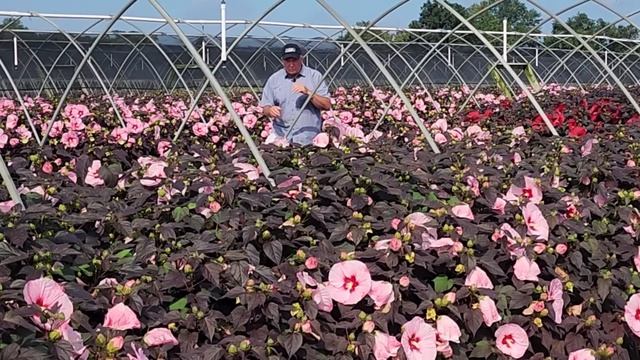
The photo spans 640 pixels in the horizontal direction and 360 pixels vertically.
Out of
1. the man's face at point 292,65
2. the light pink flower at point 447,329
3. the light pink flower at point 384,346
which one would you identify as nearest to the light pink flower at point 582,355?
the light pink flower at point 447,329

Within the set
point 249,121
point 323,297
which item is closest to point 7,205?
point 323,297

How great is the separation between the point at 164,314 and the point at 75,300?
19 centimetres

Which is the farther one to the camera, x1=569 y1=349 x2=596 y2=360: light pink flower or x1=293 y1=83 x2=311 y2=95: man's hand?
x1=293 y1=83 x2=311 y2=95: man's hand

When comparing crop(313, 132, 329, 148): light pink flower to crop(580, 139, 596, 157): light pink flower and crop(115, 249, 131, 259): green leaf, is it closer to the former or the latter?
crop(580, 139, 596, 157): light pink flower

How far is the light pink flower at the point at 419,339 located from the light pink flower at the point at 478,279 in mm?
214

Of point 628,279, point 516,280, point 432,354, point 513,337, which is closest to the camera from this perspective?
point 432,354

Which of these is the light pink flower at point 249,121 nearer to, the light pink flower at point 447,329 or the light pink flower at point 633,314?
the light pink flower at point 633,314

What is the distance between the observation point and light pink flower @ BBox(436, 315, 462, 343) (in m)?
1.91

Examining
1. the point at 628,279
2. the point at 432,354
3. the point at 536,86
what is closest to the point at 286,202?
the point at 432,354

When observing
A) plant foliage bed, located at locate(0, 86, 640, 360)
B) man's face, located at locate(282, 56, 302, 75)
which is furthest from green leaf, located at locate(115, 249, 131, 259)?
man's face, located at locate(282, 56, 302, 75)

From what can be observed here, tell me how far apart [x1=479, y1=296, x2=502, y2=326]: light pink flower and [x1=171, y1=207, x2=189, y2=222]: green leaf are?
2.39 feet

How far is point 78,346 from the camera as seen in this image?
143cm

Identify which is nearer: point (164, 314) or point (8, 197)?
point (164, 314)

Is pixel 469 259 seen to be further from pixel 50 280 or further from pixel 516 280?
pixel 50 280
